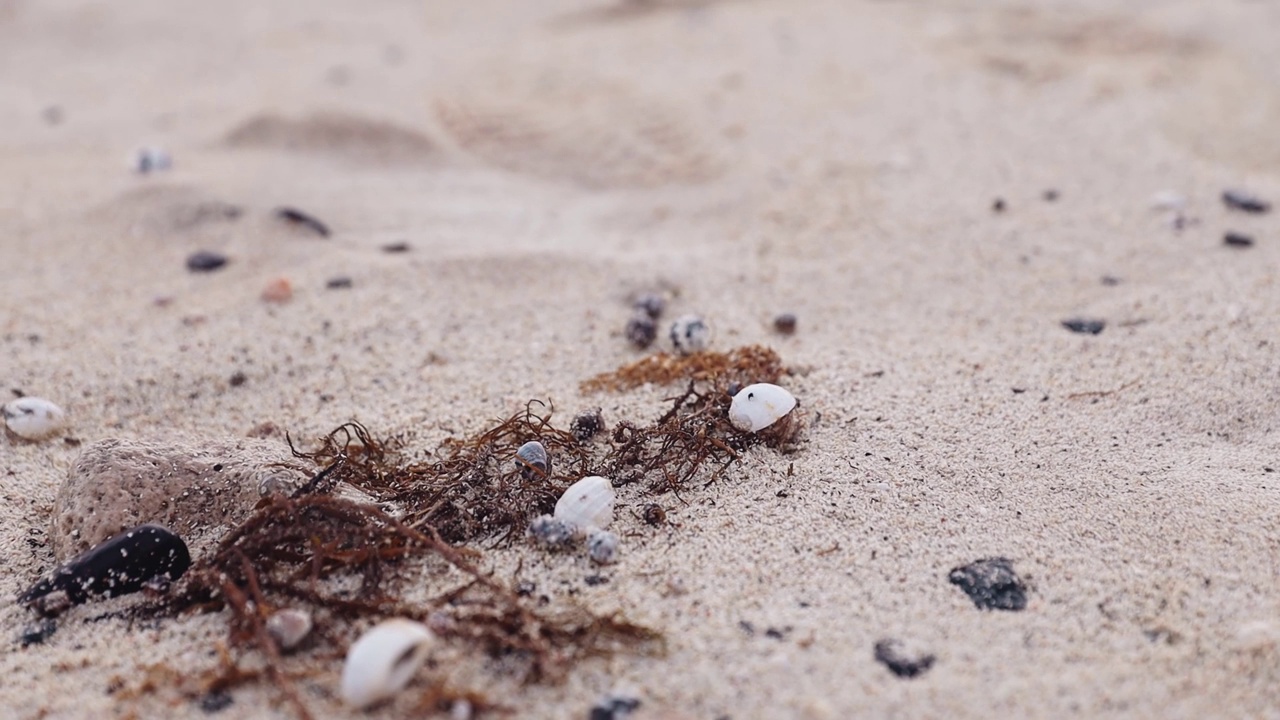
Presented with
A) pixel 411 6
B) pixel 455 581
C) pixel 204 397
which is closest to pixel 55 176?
pixel 204 397

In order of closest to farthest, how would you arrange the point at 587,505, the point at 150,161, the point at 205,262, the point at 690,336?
the point at 587,505
the point at 690,336
the point at 205,262
the point at 150,161

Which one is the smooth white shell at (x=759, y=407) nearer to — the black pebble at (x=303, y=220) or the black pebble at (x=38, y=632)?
the black pebble at (x=38, y=632)

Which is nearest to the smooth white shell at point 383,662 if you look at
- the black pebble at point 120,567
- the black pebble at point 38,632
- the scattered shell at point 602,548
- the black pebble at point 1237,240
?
the scattered shell at point 602,548

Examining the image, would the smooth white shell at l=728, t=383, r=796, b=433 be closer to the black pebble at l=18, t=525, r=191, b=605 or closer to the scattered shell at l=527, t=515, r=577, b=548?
the scattered shell at l=527, t=515, r=577, b=548

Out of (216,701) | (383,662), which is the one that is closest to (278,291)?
(216,701)

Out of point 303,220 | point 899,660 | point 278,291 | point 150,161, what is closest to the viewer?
point 899,660

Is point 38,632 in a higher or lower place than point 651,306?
lower

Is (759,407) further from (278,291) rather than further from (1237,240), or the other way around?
(1237,240)
